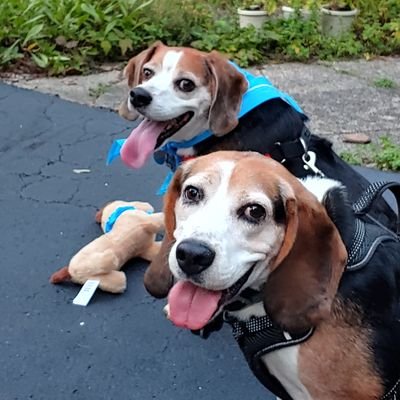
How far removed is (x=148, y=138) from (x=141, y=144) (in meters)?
0.06

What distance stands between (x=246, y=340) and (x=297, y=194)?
1.75 ft

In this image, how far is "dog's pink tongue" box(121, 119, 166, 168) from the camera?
397 centimetres

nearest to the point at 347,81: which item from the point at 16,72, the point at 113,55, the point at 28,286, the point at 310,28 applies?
the point at 310,28

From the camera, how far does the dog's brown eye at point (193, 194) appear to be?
2.42 meters

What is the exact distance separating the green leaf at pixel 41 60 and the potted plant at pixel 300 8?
236 cm

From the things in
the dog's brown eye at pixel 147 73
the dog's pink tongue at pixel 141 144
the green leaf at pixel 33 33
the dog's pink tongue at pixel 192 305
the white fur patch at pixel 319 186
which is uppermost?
the white fur patch at pixel 319 186

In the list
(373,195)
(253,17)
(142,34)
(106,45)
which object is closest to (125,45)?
(106,45)

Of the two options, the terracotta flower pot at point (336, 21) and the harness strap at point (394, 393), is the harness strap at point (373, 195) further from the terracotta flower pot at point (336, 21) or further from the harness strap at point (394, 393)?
the terracotta flower pot at point (336, 21)

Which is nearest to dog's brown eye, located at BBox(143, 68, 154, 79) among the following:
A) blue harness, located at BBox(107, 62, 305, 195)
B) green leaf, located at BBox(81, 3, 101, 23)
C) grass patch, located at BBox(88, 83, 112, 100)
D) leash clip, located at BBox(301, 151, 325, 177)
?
blue harness, located at BBox(107, 62, 305, 195)

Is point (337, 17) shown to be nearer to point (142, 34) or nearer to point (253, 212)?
point (142, 34)

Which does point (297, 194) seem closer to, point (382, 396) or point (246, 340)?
point (246, 340)

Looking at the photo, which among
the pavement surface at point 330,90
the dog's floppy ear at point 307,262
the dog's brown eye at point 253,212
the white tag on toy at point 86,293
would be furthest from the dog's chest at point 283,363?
the pavement surface at point 330,90

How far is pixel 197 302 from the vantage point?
2.41m

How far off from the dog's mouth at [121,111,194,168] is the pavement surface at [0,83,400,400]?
0.60 m
